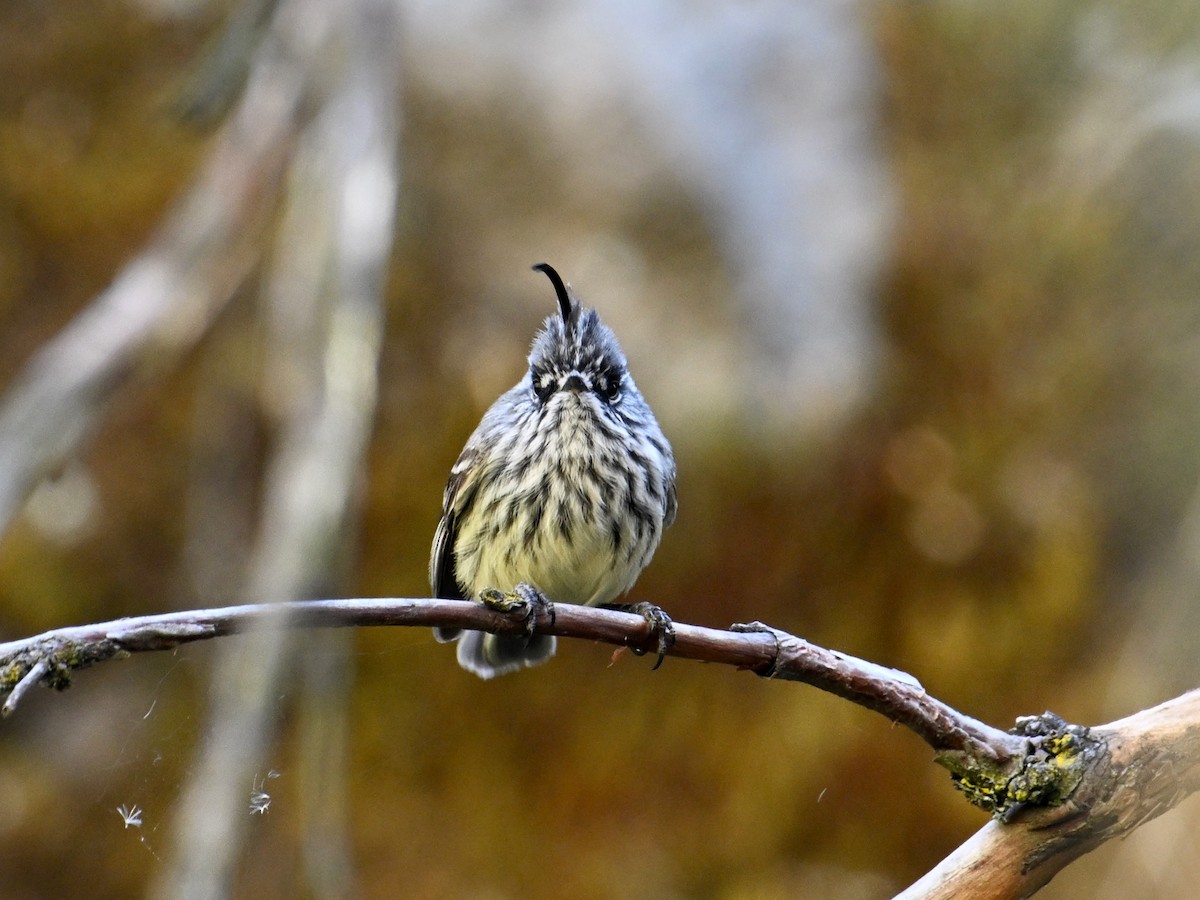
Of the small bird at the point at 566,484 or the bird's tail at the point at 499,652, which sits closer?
the small bird at the point at 566,484

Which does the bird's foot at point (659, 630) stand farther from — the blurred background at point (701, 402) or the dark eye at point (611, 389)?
the blurred background at point (701, 402)

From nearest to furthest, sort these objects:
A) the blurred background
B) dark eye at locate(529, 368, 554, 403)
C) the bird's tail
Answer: dark eye at locate(529, 368, 554, 403) → the bird's tail → the blurred background

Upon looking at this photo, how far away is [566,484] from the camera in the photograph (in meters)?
3.49

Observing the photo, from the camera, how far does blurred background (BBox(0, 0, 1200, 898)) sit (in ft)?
17.2

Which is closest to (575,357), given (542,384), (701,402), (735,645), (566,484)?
(542,384)

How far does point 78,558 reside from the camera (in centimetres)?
541

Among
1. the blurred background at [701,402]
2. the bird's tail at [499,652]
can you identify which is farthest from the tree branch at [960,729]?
the blurred background at [701,402]

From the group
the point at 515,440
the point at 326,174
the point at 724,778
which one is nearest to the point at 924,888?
the point at 515,440

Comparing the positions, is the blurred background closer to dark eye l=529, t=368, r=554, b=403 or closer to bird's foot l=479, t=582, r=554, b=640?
dark eye l=529, t=368, r=554, b=403

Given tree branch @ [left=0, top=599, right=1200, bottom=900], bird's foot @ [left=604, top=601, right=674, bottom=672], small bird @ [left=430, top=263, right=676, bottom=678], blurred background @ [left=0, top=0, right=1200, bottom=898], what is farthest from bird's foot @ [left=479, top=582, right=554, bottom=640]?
blurred background @ [left=0, top=0, right=1200, bottom=898]

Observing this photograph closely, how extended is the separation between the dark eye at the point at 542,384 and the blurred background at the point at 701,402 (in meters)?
1.53

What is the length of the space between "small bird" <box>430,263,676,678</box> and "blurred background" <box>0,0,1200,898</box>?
1.48m

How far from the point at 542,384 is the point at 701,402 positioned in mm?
2025

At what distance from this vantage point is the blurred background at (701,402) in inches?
206
